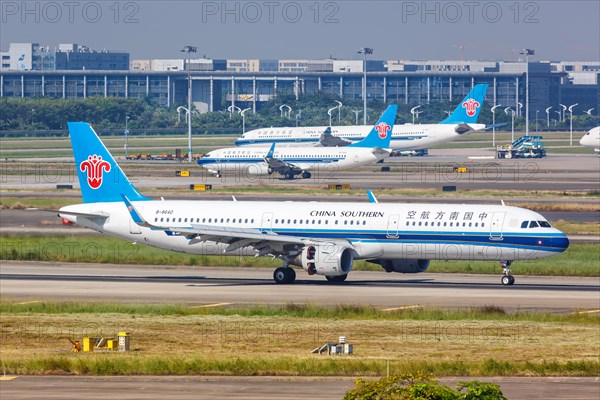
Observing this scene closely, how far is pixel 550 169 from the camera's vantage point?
16312 cm

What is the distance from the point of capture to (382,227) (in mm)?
60188

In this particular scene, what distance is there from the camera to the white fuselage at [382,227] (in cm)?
5944

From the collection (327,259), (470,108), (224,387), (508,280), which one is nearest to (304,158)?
(470,108)

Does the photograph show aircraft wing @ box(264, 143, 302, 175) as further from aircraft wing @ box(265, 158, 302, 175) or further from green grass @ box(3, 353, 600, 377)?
green grass @ box(3, 353, 600, 377)

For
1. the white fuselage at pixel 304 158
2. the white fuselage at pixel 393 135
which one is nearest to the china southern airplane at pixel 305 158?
the white fuselage at pixel 304 158

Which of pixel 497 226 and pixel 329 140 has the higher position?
pixel 329 140

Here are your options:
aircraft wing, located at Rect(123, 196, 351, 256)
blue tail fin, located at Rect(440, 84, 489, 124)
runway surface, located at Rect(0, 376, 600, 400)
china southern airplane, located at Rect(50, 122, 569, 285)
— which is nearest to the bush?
runway surface, located at Rect(0, 376, 600, 400)

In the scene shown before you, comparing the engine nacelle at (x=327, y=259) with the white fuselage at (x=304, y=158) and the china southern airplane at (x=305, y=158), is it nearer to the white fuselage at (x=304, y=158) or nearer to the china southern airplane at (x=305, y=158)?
the china southern airplane at (x=305, y=158)

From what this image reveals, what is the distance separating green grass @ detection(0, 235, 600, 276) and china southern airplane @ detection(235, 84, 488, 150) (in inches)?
4018

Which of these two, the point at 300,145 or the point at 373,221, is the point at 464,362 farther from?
the point at 300,145

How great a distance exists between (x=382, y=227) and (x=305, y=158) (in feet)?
282

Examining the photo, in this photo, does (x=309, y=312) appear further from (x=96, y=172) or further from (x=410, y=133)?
(x=410, y=133)

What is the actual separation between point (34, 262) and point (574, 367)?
134 feet

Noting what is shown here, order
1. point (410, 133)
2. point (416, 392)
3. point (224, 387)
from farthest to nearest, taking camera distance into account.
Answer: point (410, 133), point (224, 387), point (416, 392)
